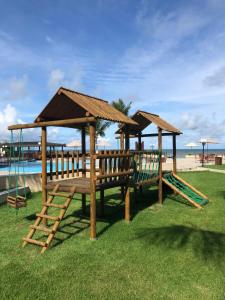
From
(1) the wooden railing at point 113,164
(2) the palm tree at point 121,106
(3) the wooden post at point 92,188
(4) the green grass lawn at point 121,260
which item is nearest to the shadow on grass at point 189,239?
(4) the green grass lawn at point 121,260

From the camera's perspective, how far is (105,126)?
118 ft

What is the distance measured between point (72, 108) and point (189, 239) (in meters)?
4.90

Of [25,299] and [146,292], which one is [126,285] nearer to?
[146,292]

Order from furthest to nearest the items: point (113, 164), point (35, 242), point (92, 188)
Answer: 1. point (113, 164)
2. point (92, 188)
3. point (35, 242)

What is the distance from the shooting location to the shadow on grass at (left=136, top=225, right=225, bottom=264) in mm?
5867

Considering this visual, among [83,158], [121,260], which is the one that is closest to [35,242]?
[121,260]

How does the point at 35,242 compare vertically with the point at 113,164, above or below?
below

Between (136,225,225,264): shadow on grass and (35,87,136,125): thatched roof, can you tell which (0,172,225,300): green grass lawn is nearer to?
(136,225,225,264): shadow on grass

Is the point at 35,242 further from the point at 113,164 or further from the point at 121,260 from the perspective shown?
the point at 113,164

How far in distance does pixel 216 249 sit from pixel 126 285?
2.50 meters

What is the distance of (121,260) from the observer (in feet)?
18.4

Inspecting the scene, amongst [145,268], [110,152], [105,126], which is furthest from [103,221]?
[105,126]

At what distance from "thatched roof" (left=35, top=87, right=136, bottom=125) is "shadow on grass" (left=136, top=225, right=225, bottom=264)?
3202 millimetres

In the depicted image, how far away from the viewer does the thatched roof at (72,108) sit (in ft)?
23.9
